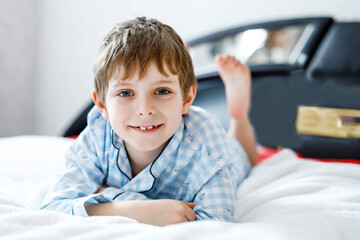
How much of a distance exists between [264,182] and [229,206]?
0.26 meters

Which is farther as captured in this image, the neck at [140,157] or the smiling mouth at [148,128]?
the neck at [140,157]

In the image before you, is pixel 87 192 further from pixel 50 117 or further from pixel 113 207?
pixel 50 117

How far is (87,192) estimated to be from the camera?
2.55ft

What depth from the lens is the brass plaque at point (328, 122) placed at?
4.03ft

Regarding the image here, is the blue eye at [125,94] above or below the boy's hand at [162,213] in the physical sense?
above

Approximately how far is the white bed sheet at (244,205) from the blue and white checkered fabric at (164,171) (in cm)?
8

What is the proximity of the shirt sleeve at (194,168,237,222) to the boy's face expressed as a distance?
0.47ft

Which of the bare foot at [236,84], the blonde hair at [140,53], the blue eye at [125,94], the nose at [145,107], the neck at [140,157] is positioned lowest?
the neck at [140,157]

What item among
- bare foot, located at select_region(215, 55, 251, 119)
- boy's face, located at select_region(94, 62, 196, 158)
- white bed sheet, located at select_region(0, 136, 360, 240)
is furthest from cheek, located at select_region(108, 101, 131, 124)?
bare foot, located at select_region(215, 55, 251, 119)

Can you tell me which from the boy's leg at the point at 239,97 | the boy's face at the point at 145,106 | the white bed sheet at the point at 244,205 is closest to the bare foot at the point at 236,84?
the boy's leg at the point at 239,97

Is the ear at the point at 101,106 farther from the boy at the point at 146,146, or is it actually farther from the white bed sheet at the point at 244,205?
the white bed sheet at the point at 244,205

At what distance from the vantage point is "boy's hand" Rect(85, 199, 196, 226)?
0.65 meters

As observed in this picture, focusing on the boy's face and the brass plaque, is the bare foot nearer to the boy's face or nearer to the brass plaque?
the brass plaque

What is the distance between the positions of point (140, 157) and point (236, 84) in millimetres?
509
